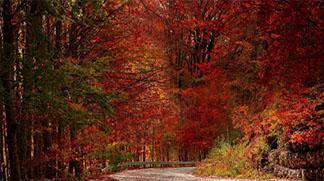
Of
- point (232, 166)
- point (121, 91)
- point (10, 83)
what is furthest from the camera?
point (232, 166)

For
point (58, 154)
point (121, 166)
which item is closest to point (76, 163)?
point (58, 154)

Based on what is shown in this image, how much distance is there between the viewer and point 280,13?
12.4 metres

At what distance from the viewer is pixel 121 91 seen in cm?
1265

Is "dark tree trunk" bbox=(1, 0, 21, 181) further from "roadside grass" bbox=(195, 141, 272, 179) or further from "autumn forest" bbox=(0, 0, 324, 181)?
"roadside grass" bbox=(195, 141, 272, 179)

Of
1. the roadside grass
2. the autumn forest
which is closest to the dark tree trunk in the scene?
the autumn forest

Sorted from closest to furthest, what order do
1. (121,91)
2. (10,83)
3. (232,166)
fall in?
1. (10,83)
2. (121,91)
3. (232,166)

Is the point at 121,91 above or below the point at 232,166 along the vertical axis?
above

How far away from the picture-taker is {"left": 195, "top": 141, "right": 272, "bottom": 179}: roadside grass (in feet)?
55.0

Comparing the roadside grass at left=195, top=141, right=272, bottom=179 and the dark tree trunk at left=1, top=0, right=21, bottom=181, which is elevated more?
the dark tree trunk at left=1, top=0, right=21, bottom=181

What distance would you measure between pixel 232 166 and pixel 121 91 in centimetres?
778

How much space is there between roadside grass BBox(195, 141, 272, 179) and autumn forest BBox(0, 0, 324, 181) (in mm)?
69

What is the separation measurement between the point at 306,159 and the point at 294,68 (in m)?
3.04

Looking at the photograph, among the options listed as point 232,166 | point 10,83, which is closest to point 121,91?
point 10,83

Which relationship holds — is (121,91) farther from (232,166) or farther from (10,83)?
(232,166)
